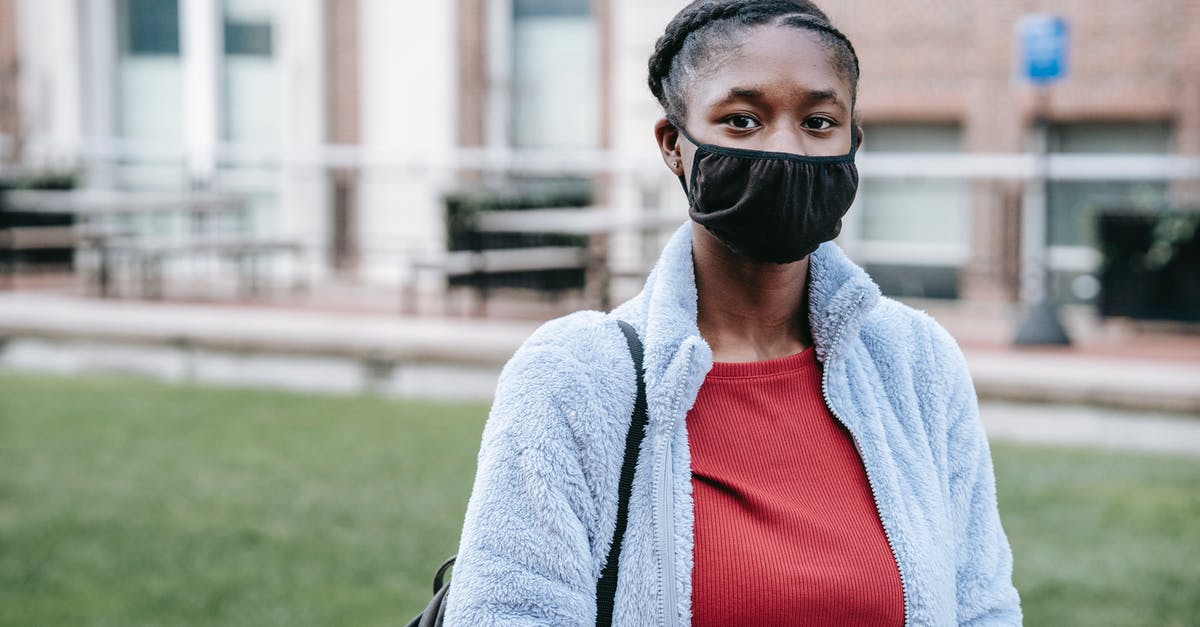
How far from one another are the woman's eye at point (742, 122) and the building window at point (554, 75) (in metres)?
12.8

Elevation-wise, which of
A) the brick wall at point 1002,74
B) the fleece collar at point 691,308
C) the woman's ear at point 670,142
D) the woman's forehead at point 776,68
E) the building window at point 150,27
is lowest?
the fleece collar at point 691,308

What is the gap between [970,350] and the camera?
32.6 feet

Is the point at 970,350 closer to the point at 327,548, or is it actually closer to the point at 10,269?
the point at 327,548

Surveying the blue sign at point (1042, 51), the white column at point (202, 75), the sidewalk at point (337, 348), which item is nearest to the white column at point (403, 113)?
the white column at point (202, 75)

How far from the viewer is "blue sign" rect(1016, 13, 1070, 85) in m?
10.3

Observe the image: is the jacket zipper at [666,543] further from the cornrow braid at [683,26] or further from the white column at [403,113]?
the white column at [403,113]

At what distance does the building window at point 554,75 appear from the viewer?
15.0 meters

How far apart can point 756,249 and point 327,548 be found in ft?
15.4

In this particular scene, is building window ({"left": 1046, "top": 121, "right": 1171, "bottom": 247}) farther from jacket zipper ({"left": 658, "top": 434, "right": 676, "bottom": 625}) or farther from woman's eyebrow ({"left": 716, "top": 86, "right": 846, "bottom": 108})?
jacket zipper ({"left": 658, "top": 434, "right": 676, "bottom": 625})

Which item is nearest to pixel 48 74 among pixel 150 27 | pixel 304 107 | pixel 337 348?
pixel 150 27

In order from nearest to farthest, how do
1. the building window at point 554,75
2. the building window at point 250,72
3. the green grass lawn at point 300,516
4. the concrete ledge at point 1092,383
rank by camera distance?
the green grass lawn at point 300,516 < the concrete ledge at point 1092,383 < the building window at point 554,75 < the building window at point 250,72

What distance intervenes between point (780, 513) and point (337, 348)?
857 centimetres

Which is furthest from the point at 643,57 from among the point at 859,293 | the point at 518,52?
the point at 859,293

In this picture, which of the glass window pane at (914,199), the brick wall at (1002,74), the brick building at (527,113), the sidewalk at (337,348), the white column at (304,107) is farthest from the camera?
the white column at (304,107)
